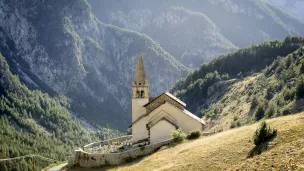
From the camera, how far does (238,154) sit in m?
32.0

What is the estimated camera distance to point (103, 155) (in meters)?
54.6

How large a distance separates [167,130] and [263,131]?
2675 cm

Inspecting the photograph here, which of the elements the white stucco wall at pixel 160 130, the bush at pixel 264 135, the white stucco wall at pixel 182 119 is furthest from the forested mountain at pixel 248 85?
the bush at pixel 264 135

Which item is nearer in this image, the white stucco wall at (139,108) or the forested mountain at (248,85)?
the white stucco wall at (139,108)

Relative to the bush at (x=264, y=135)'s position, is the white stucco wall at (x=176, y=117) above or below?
above

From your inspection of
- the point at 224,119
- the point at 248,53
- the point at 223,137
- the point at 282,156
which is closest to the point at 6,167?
the point at 224,119

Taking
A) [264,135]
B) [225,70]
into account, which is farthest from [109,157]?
[225,70]

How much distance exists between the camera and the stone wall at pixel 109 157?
169 feet

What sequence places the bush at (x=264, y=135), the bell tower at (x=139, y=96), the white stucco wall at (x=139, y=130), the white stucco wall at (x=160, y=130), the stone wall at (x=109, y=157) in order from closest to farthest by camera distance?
the bush at (x=264, y=135)
the stone wall at (x=109, y=157)
the white stucco wall at (x=160, y=130)
the white stucco wall at (x=139, y=130)
the bell tower at (x=139, y=96)

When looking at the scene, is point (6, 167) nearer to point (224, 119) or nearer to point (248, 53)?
point (224, 119)

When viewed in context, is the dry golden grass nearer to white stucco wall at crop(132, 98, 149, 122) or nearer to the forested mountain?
white stucco wall at crop(132, 98, 149, 122)

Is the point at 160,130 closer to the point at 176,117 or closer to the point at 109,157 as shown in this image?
the point at 176,117

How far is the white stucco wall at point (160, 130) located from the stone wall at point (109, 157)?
578 centimetres

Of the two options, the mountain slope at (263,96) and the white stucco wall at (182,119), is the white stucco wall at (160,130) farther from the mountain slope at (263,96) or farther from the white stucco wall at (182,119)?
the mountain slope at (263,96)
